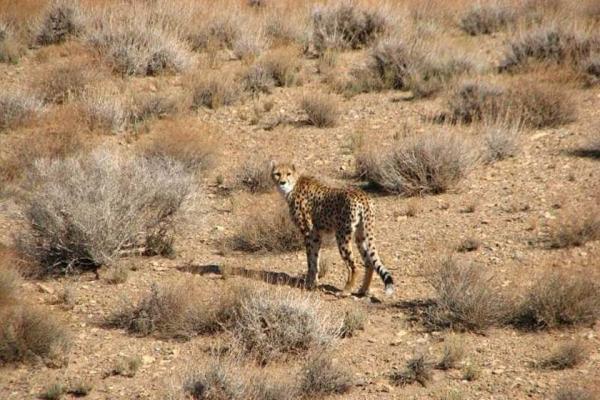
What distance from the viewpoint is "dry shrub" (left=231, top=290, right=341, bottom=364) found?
28.6 ft

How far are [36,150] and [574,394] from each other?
8.93 m

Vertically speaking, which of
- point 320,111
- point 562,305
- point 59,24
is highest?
point 562,305

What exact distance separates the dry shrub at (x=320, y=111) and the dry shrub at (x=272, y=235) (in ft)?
13.5

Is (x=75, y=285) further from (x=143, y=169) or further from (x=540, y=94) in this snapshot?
(x=540, y=94)

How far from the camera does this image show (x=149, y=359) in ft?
29.0

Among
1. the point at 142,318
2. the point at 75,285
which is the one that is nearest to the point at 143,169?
the point at 75,285

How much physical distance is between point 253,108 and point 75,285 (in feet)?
20.9

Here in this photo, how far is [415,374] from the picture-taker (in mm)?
8352

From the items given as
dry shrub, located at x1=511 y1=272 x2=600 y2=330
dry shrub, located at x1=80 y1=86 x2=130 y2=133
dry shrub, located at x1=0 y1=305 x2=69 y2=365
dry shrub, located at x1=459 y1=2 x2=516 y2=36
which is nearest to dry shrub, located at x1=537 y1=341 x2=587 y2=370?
dry shrub, located at x1=511 y1=272 x2=600 y2=330

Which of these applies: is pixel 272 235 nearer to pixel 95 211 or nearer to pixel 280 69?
pixel 95 211

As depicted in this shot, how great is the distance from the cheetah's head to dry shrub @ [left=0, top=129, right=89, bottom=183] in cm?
432

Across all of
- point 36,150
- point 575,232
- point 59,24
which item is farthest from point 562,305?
point 59,24

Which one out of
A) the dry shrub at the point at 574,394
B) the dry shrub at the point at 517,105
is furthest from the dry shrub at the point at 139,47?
the dry shrub at the point at 574,394

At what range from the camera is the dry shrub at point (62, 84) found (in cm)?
1647
